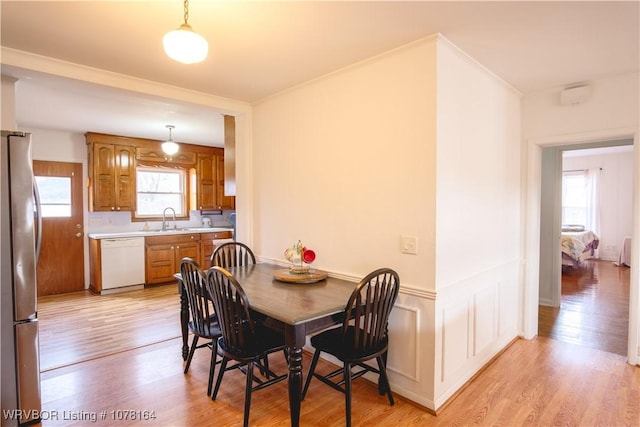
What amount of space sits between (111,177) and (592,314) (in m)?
7.01

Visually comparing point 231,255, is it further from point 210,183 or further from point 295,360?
point 210,183

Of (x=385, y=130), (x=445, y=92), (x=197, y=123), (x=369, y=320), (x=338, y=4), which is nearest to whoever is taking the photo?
(x=338, y=4)

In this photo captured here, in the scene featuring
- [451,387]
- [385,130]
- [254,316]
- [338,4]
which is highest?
[338,4]

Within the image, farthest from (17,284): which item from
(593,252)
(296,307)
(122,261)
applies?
(593,252)

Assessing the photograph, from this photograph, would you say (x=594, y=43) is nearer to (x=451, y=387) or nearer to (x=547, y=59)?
(x=547, y=59)

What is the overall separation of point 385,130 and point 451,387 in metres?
1.91

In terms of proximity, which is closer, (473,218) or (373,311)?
(373,311)

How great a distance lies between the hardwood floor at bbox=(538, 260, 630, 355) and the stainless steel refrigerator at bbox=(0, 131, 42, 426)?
445 cm

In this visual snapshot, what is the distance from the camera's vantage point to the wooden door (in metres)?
5.27

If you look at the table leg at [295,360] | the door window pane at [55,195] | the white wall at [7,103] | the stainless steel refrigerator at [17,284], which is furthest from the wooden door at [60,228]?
the table leg at [295,360]

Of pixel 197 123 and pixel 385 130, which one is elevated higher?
pixel 197 123

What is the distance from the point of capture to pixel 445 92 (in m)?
2.35

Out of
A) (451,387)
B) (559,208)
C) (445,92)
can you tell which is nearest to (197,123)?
(445,92)

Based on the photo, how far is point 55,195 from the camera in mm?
5379
